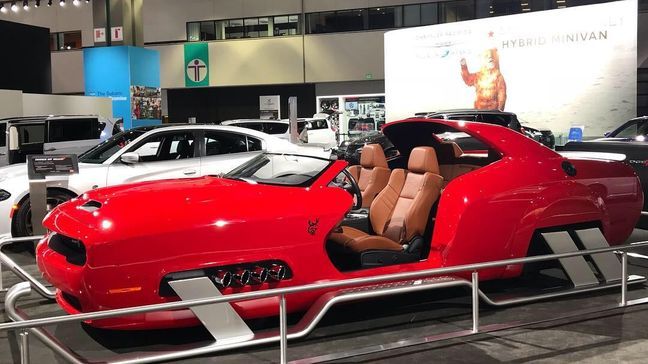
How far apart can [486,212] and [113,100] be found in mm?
18036

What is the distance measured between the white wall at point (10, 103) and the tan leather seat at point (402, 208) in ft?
52.6

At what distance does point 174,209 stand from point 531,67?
16.1 metres

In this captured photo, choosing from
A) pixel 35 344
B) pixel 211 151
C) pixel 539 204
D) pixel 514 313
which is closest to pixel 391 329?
pixel 514 313

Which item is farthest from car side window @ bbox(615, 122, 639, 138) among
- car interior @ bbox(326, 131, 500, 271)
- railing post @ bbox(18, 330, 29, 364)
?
railing post @ bbox(18, 330, 29, 364)

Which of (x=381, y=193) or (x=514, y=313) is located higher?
(x=381, y=193)

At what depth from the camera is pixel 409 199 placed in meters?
5.25

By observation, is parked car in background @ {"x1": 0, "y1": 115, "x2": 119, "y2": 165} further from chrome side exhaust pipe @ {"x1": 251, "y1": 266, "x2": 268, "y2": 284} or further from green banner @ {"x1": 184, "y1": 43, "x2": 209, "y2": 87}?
green banner @ {"x1": 184, "y1": 43, "x2": 209, "y2": 87}

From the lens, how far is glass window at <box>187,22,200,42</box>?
3058cm

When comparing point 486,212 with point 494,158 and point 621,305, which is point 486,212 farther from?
point 621,305

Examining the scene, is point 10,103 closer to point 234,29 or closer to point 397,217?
point 234,29

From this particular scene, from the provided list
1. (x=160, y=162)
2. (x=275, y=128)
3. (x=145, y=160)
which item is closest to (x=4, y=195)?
(x=145, y=160)

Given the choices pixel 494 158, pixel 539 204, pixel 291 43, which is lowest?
pixel 539 204

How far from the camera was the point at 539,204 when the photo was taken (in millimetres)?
4965

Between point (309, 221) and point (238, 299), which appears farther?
point (309, 221)
